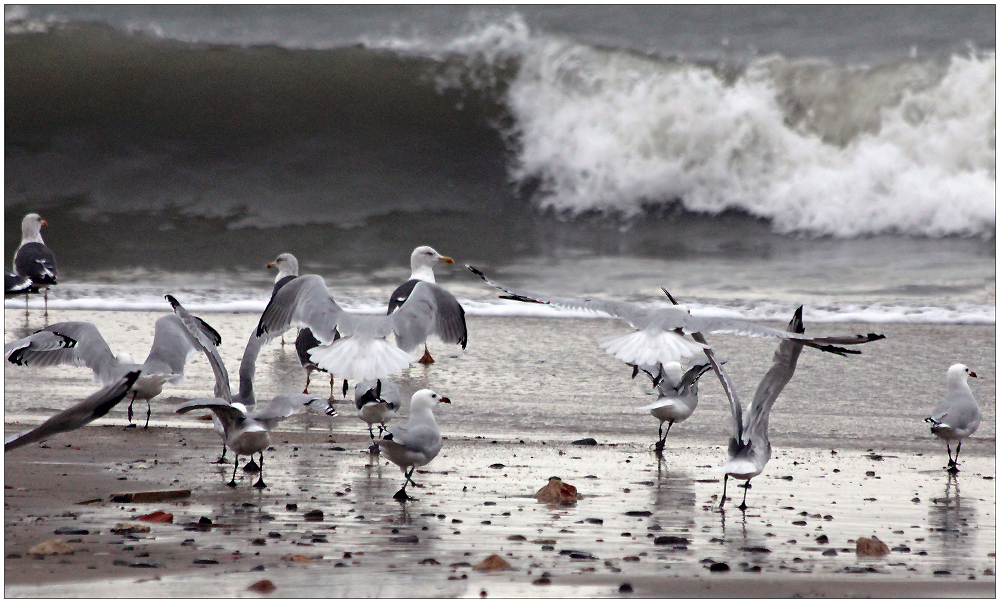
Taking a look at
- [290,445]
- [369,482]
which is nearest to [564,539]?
[369,482]

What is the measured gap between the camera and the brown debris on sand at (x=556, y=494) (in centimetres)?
425

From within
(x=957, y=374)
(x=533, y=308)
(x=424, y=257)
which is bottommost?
(x=957, y=374)

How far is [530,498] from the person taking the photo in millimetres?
4312

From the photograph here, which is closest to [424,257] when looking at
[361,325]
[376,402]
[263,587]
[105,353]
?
[376,402]

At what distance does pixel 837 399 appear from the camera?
644 centimetres

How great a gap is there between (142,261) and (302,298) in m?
7.29

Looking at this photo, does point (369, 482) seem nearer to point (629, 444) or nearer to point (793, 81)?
point (629, 444)

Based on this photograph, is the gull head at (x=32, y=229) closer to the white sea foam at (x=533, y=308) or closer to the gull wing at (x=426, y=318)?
the white sea foam at (x=533, y=308)

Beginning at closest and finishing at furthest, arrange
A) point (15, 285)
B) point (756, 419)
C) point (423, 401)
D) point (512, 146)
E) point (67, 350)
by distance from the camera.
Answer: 1. point (756, 419)
2. point (423, 401)
3. point (67, 350)
4. point (15, 285)
5. point (512, 146)

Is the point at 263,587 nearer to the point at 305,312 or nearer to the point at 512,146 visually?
the point at 305,312

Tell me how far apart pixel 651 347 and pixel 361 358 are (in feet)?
4.46

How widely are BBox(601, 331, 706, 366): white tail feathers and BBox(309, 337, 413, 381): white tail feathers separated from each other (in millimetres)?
974

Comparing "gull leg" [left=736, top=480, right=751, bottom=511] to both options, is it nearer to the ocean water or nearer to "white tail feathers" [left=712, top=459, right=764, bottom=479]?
"white tail feathers" [left=712, top=459, right=764, bottom=479]

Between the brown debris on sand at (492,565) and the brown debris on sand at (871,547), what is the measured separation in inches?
49.3
